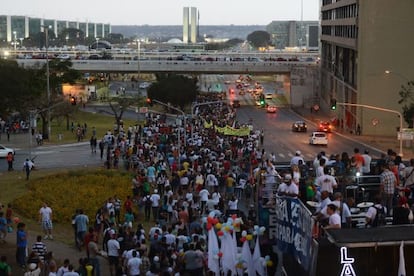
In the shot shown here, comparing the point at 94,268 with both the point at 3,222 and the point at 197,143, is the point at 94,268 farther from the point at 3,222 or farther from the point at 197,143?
the point at 197,143

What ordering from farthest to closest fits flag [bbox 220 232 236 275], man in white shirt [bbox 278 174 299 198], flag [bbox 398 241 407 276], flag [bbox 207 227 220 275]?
man in white shirt [bbox 278 174 299 198]
flag [bbox 220 232 236 275]
flag [bbox 207 227 220 275]
flag [bbox 398 241 407 276]

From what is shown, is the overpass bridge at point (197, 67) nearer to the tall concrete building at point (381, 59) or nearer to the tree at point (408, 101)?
the tall concrete building at point (381, 59)

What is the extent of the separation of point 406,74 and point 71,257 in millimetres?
46642

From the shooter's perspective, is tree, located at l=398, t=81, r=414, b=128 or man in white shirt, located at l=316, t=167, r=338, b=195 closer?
man in white shirt, located at l=316, t=167, r=338, b=195

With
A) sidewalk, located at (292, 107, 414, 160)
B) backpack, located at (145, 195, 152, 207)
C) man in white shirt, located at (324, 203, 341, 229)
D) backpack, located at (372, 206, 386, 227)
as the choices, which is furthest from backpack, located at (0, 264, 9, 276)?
sidewalk, located at (292, 107, 414, 160)

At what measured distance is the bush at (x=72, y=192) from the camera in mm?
26703

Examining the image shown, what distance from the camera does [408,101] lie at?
198ft

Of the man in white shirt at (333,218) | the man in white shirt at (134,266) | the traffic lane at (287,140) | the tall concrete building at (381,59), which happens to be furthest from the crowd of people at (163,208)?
the tall concrete building at (381,59)

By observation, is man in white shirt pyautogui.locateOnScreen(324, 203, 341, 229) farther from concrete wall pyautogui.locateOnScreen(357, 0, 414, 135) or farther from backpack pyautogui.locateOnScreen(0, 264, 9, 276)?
concrete wall pyautogui.locateOnScreen(357, 0, 414, 135)

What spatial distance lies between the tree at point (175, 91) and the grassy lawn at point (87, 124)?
278 inches

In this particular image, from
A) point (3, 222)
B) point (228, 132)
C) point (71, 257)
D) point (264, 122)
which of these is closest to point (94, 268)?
point (71, 257)

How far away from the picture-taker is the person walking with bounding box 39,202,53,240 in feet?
71.2

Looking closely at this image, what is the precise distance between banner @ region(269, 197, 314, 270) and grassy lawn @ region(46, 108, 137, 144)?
1476 inches

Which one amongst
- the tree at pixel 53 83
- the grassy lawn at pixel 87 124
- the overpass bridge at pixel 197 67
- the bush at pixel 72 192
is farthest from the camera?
the overpass bridge at pixel 197 67
